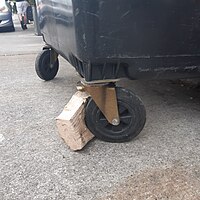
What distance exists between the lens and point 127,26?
2010mm

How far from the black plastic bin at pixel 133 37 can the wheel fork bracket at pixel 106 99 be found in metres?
0.08

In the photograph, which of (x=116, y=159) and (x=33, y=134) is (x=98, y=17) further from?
(x=33, y=134)

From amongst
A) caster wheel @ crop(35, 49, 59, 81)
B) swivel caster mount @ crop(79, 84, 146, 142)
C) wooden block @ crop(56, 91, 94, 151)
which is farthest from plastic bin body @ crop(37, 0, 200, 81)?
caster wheel @ crop(35, 49, 59, 81)

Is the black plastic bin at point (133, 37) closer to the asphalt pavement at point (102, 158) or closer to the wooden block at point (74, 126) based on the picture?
the wooden block at point (74, 126)

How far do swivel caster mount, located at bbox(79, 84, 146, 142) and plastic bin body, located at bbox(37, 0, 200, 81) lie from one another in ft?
0.36

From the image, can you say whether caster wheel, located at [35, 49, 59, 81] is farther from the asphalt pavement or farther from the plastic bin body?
the plastic bin body

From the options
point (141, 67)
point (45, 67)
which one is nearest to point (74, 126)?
point (141, 67)

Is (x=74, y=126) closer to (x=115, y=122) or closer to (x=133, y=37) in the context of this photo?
(x=115, y=122)

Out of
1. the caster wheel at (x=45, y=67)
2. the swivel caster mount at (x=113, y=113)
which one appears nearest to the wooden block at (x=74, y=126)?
the swivel caster mount at (x=113, y=113)

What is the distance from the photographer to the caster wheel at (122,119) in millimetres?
2246

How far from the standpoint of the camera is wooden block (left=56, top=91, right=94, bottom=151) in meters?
2.17

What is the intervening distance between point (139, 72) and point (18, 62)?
148 inches

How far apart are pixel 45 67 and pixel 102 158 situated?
218cm

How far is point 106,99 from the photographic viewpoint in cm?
222
